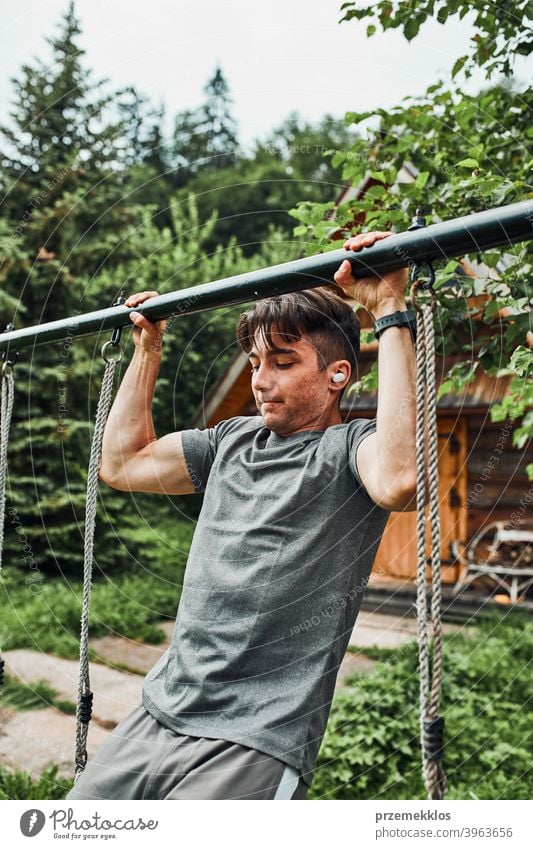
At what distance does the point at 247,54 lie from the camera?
2518mm

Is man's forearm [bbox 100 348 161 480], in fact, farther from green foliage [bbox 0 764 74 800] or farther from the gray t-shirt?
green foliage [bbox 0 764 74 800]

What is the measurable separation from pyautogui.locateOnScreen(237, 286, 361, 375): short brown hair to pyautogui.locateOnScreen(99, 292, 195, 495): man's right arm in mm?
309

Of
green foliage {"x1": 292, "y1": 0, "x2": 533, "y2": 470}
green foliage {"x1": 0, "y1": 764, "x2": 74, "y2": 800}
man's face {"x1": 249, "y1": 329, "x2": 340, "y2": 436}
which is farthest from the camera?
green foliage {"x1": 0, "y1": 764, "x2": 74, "y2": 800}

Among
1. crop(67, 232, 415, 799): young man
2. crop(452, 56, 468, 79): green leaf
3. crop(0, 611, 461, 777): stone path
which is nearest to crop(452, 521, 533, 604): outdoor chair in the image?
crop(0, 611, 461, 777): stone path

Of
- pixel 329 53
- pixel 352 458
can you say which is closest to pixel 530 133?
pixel 329 53

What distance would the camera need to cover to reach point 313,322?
1439 millimetres

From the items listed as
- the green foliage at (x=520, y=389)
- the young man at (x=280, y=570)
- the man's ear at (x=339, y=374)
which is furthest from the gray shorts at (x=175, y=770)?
the green foliage at (x=520, y=389)

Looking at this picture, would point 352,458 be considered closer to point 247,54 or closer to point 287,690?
point 287,690

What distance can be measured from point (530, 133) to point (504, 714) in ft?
9.66

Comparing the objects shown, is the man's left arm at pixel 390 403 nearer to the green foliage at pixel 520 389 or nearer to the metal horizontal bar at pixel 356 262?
the metal horizontal bar at pixel 356 262

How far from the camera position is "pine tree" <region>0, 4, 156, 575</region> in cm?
750

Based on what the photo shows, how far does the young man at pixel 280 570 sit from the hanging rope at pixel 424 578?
39 mm

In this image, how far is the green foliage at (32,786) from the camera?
2.97m

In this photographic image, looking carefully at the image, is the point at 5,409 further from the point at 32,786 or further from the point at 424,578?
the point at 32,786
